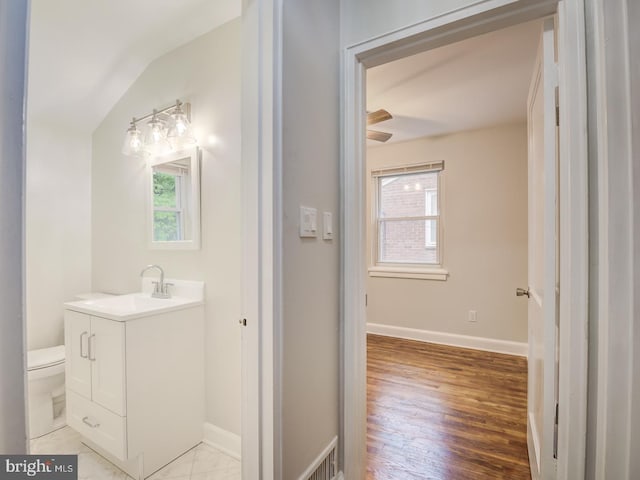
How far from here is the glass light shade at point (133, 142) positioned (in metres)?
2.13

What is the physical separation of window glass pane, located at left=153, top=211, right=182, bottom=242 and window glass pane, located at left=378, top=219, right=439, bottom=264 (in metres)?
2.60

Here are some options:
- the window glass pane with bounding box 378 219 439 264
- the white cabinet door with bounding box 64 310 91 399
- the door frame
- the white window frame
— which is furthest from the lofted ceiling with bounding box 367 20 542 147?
the white cabinet door with bounding box 64 310 91 399

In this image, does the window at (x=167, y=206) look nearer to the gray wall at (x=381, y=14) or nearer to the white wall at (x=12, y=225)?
the gray wall at (x=381, y=14)

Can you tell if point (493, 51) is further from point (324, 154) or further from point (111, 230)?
point (111, 230)

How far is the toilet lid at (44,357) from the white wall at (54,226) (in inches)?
10.5

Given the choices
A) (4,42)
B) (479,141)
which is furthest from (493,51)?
(4,42)

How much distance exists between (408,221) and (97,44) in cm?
332

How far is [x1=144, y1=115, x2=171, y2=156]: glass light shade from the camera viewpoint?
199 cm

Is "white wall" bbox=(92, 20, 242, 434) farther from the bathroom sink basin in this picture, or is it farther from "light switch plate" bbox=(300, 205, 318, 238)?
"light switch plate" bbox=(300, 205, 318, 238)

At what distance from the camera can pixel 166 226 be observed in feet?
6.73

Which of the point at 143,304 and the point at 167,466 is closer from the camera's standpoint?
the point at 167,466

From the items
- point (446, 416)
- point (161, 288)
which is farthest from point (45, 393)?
point (446, 416)

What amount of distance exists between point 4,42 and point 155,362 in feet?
5.06

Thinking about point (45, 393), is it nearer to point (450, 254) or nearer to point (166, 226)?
point (166, 226)
